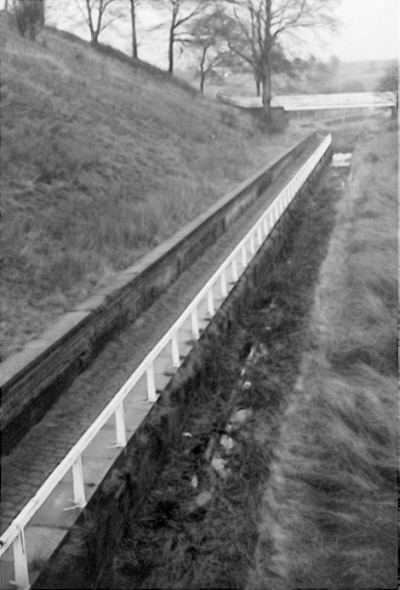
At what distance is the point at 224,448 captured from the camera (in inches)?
259

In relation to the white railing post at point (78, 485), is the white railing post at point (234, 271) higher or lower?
higher

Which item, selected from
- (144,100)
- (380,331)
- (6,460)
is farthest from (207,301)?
(144,100)

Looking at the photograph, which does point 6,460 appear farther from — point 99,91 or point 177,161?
point 99,91

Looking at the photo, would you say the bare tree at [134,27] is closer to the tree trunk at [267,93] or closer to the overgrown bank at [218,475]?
the tree trunk at [267,93]

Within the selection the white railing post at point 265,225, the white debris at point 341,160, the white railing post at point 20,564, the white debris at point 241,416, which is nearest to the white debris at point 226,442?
the white debris at point 241,416

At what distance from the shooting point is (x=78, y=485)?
4.69 m

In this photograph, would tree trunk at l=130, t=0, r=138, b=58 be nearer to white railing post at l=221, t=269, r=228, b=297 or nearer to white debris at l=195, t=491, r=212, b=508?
white railing post at l=221, t=269, r=228, b=297

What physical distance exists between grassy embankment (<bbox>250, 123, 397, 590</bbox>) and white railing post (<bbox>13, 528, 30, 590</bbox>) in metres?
1.44

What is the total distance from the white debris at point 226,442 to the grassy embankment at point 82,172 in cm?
Result: 223

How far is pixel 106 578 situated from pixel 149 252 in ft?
22.7

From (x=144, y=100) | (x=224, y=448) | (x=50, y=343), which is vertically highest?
(x=144, y=100)

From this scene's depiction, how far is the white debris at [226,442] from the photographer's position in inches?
259

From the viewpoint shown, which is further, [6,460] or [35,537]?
[6,460]

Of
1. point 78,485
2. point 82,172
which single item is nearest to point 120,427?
point 78,485
